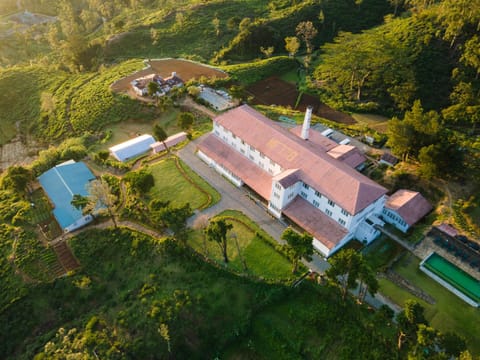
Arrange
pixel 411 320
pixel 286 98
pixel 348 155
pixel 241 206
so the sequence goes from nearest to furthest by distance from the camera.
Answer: pixel 411 320
pixel 241 206
pixel 348 155
pixel 286 98

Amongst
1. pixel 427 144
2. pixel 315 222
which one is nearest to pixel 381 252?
pixel 315 222

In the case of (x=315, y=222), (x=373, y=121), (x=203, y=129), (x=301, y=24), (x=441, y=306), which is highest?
(x=301, y=24)

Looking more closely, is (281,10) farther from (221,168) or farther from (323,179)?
(323,179)

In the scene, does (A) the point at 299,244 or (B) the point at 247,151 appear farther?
(B) the point at 247,151

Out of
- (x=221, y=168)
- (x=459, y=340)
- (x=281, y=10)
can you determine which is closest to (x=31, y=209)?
(x=221, y=168)

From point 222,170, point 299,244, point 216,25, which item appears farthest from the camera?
point 216,25

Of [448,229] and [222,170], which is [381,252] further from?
[222,170]

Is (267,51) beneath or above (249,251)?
above

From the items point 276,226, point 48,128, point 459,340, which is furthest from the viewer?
point 48,128
